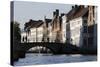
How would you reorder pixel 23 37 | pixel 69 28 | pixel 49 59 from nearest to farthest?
pixel 23 37 < pixel 49 59 < pixel 69 28

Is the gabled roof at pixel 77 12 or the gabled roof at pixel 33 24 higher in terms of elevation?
the gabled roof at pixel 77 12

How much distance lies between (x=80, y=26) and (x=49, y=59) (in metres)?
0.62

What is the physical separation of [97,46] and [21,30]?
1.11 metres

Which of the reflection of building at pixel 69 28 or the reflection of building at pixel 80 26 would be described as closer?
the reflection of building at pixel 69 28

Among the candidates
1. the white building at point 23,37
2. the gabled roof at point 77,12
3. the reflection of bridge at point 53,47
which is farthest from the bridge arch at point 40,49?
the gabled roof at point 77,12

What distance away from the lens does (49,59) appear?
10.0 ft

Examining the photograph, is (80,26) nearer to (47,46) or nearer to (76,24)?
(76,24)

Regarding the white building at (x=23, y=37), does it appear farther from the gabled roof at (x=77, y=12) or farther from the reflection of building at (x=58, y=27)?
the gabled roof at (x=77, y=12)

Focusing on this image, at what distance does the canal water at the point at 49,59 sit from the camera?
295cm

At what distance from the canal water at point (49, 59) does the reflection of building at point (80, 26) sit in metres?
0.18

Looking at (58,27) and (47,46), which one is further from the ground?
(58,27)

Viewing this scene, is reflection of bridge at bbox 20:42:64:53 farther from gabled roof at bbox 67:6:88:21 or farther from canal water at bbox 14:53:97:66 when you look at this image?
gabled roof at bbox 67:6:88:21

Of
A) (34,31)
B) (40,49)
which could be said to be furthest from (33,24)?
(40,49)

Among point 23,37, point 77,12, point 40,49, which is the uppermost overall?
point 77,12
